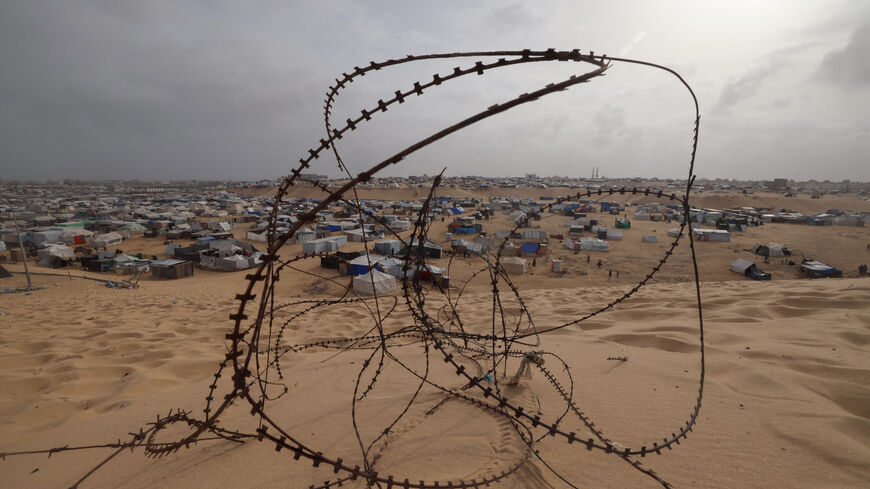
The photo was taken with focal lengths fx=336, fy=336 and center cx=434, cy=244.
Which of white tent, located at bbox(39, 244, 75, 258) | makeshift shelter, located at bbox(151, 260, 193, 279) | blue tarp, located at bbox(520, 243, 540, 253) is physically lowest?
makeshift shelter, located at bbox(151, 260, 193, 279)

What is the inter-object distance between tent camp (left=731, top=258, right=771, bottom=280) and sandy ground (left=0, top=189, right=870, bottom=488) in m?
12.6

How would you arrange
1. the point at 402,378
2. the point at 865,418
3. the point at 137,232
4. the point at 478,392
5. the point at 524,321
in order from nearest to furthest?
1. the point at 865,418
2. the point at 478,392
3. the point at 402,378
4. the point at 524,321
5. the point at 137,232

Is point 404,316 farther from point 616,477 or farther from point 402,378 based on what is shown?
point 616,477

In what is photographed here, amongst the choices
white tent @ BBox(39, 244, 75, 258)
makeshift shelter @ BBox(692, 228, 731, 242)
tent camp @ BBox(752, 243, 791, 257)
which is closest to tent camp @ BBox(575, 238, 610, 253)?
makeshift shelter @ BBox(692, 228, 731, 242)

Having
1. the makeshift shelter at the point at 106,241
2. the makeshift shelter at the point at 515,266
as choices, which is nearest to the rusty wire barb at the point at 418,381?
the makeshift shelter at the point at 515,266

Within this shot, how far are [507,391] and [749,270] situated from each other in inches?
962

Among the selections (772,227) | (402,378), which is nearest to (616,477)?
(402,378)

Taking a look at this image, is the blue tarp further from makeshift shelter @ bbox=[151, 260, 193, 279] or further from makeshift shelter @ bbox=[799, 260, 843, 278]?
makeshift shelter @ bbox=[151, 260, 193, 279]

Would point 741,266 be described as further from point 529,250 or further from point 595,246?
point 529,250

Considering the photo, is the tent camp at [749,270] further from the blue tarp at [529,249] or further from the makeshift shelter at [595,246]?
the blue tarp at [529,249]

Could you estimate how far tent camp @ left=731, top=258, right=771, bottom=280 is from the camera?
19686mm

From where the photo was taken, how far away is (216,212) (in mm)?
48312

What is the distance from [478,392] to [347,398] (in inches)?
72.3

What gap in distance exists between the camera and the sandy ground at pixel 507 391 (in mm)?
3289
